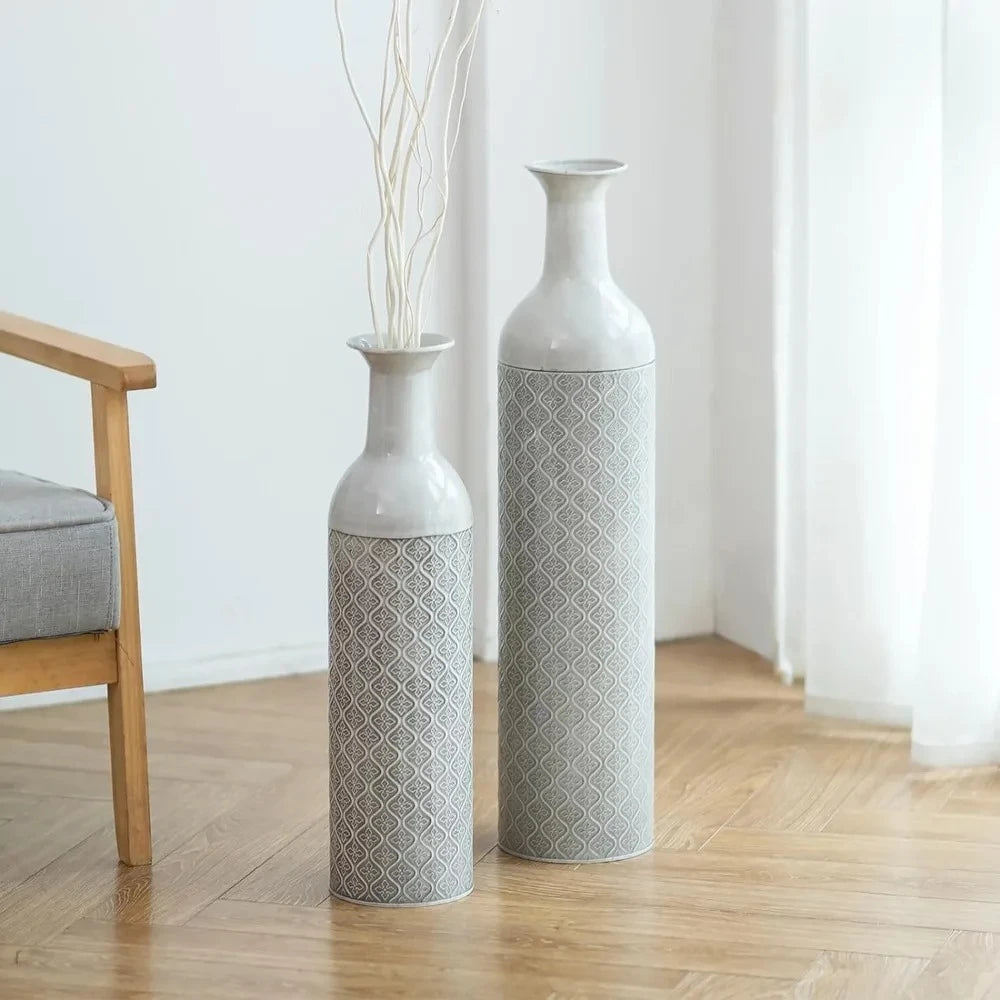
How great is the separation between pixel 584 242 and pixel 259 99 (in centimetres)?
84

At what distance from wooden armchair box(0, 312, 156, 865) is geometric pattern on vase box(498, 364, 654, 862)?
392mm

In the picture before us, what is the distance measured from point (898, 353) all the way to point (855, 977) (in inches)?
36.8

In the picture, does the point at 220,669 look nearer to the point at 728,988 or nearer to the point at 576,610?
the point at 576,610

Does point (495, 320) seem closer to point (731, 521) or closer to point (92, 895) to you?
point (731, 521)

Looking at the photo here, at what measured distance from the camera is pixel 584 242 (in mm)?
1936

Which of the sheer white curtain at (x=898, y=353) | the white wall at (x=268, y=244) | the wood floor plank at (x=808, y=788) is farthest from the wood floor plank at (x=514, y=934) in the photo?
the white wall at (x=268, y=244)

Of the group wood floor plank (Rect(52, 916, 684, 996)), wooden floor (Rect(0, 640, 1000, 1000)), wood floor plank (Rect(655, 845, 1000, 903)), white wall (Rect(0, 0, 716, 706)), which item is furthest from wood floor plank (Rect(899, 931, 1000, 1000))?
white wall (Rect(0, 0, 716, 706))

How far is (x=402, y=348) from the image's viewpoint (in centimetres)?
186

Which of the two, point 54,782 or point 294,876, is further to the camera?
point 54,782

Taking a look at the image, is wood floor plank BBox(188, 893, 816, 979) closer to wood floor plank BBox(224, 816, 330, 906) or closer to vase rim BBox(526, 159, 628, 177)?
wood floor plank BBox(224, 816, 330, 906)

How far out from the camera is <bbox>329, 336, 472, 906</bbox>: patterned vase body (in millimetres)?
1860

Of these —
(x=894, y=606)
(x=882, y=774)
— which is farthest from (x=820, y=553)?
(x=882, y=774)

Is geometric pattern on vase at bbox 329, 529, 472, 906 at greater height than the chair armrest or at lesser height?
lesser

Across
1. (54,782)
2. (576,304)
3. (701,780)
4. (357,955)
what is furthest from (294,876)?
(576,304)
